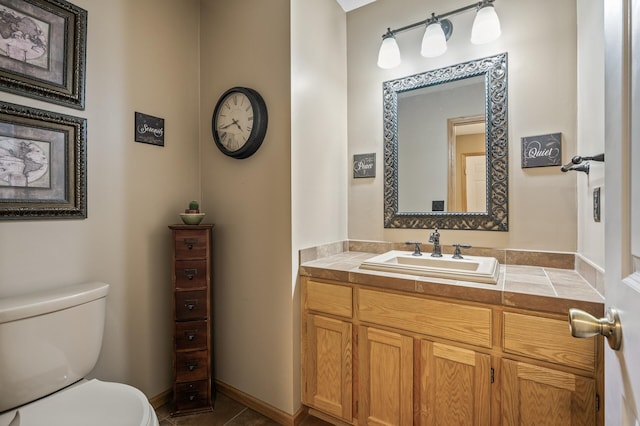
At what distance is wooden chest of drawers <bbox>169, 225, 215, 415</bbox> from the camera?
162cm

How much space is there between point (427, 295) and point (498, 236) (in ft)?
2.21

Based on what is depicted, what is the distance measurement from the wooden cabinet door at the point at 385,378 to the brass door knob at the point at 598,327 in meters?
0.83

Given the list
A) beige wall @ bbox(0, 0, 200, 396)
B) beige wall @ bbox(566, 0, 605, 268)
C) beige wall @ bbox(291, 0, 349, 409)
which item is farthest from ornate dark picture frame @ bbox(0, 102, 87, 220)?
beige wall @ bbox(566, 0, 605, 268)

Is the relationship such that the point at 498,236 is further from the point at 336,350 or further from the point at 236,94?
the point at 236,94

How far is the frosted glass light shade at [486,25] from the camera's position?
4.91ft

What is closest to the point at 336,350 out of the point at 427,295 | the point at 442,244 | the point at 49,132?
the point at 427,295

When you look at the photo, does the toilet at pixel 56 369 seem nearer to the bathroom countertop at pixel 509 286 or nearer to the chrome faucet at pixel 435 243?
the bathroom countertop at pixel 509 286

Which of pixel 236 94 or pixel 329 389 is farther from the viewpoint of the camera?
pixel 236 94

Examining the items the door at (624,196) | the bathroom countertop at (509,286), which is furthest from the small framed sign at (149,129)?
the door at (624,196)

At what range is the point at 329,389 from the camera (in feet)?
4.98

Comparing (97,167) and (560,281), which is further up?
(97,167)

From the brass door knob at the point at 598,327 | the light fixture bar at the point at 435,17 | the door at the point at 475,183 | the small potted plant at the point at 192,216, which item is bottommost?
the brass door knob at the point at 598,327

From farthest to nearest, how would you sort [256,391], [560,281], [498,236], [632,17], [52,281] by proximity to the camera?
[256,391]
[498,236]
[52,281]
[560,281]
[632,17]

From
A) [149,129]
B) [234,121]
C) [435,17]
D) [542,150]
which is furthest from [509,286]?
[149,129]
